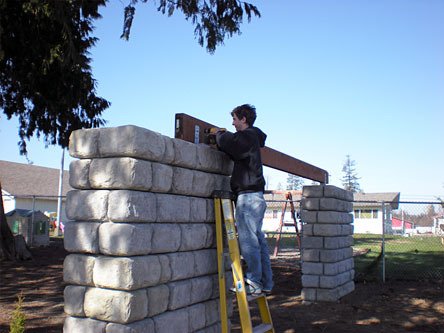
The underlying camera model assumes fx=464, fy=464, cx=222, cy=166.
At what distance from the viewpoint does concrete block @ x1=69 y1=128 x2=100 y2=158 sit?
3855 millimetres

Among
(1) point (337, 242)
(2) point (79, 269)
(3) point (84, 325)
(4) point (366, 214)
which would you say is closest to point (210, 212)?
(2) point (79, 269)

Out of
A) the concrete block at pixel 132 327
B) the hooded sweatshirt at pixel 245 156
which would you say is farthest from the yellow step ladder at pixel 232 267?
the concrete block at pixel 132 327

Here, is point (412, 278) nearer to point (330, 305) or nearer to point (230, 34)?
point (330, 305)

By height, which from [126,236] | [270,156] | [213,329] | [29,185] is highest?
[29,185]

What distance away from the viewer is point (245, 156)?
4930mm

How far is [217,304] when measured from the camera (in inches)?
202

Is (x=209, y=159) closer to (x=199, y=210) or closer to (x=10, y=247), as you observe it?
(x=199, y=210)

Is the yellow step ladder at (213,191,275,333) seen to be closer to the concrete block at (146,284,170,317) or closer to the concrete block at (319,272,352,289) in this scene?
the concrete block at (146,284,170,317)

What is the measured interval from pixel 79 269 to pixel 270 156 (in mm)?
4097

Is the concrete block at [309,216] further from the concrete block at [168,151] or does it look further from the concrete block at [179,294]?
the concrete block at [168,151]

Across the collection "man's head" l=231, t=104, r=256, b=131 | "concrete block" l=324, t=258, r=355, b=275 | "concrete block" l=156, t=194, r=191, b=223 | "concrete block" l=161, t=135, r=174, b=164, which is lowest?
"concrete block" l=324, t=258, r=355, b=275

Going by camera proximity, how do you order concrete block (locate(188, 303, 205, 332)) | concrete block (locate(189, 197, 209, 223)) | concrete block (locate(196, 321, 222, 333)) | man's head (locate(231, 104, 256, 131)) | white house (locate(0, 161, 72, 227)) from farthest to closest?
white house (locate(0, 161, 72, 227))
man's head (locate(231, 104, 256, 131))
concrete block (locate(196, 321, 222, 333))
concrete block (locate(189, 197, 209, 223))
concrete block (locate(188, 303, 205, 332))

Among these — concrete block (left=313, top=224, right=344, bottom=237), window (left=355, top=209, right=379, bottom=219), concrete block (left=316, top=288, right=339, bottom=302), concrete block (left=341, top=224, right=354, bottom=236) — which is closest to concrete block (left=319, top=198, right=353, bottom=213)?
concrete block (left=313, top=224, right=344, bottom=237)

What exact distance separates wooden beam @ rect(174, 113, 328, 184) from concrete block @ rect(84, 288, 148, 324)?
6.29ft
